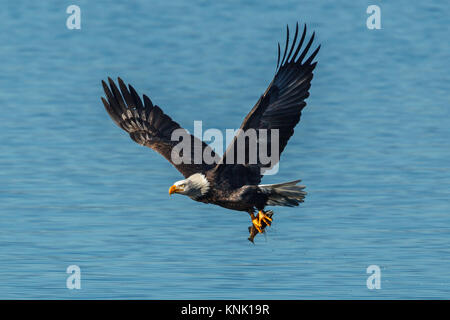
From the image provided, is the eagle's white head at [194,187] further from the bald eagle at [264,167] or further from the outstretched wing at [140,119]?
the outstretched wing at [140,119]

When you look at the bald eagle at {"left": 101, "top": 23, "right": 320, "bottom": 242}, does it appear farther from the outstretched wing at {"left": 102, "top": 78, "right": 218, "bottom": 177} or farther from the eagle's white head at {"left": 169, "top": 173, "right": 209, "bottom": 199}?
the outstretched wing at {"left": 102, "top": 78, "right": 218, "bottom": 177}

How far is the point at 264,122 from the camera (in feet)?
33.1

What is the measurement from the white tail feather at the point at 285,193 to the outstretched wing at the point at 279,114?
0.25 metres

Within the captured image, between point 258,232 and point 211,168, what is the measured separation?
991 mm

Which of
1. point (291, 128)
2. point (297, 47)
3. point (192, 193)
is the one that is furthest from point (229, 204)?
point (297, 47)

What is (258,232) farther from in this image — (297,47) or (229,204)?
(297,47)

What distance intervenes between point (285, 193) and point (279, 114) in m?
0.94

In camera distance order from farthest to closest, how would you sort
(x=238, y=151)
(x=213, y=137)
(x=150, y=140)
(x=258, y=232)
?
(x=213, y=137) → (x=150, y=140) → (x=258, y=232) → (x=238, y=151)

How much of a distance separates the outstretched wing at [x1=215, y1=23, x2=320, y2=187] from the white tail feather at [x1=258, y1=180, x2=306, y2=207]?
0.82 ft

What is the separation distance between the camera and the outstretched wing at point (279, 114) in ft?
33.1

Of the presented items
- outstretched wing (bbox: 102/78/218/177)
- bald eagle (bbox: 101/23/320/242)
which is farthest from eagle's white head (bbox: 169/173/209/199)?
outstretched wing (bbox: 102/78/218/177)

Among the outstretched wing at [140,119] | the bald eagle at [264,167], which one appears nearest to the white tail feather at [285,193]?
the bald eagle at [264,167]

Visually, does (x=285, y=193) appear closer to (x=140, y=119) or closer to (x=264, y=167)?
(x=264, y=167)

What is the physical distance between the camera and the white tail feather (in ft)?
33.2
